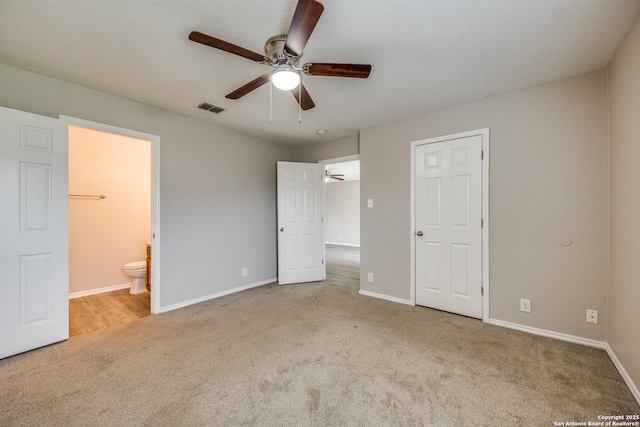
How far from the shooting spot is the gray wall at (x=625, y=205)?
65.6 inches

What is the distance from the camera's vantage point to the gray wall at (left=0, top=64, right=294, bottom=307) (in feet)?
7.93

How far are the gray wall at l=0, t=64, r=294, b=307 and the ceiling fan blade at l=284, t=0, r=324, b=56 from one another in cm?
230

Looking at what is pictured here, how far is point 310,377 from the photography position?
1844mm

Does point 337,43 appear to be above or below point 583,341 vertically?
above

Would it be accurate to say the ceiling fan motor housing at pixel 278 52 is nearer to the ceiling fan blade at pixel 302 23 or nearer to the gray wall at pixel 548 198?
the ceiling fan blade at pixel 302 23

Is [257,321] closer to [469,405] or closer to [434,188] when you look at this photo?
[469,405]

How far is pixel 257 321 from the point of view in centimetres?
280

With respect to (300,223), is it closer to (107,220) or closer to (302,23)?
(107,220)

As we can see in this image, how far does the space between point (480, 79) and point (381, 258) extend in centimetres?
228

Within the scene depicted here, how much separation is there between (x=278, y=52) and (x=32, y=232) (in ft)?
8.30

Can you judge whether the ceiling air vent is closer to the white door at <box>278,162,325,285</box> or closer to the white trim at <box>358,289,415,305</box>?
the white door at <box>278,162,325,285</box>

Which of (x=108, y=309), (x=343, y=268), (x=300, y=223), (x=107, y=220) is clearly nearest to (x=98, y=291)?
(x=108, y=309)

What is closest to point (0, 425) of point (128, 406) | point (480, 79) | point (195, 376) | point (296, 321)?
point (128, 406)

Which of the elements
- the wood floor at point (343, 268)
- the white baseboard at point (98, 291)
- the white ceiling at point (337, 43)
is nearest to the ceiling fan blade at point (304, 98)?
the white ceiling at point (337, 43)
